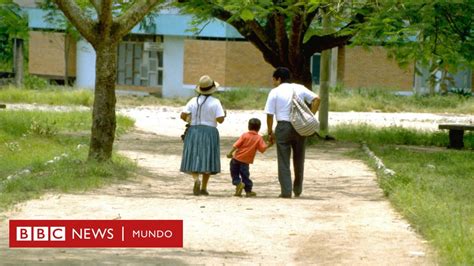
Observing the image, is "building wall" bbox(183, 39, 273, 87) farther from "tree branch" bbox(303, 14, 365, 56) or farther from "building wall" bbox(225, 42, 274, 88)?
"tree branch" bbox(303, 14, 365, 56)

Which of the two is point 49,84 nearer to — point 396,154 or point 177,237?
point 396,154

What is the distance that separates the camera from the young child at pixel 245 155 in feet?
49.7

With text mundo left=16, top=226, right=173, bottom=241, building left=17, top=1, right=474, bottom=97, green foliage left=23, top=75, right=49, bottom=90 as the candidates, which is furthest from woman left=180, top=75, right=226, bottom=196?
building left=17, top=1, right=474, bottom=97

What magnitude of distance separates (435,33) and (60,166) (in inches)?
320

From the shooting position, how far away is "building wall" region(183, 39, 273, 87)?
Result: 50.6 metres

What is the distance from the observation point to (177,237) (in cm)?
1045

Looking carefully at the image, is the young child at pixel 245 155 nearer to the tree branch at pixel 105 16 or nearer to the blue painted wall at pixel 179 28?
the tree branch at pixel 105 16

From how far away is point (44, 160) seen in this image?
18141 mm

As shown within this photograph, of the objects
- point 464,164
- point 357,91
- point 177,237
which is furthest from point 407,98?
point 177,237

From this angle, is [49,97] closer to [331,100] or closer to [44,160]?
[331,100]

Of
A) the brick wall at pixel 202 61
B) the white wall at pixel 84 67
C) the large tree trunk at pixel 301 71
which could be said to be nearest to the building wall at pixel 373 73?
the brick wall at pixel 202 61

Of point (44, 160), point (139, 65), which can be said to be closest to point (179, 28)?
point (139, 65)

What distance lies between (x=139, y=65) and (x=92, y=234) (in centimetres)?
4383

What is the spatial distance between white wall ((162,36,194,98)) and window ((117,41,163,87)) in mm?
1472
